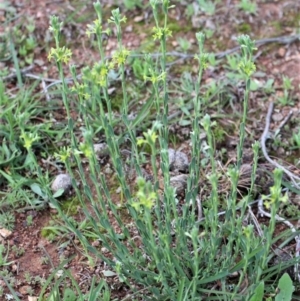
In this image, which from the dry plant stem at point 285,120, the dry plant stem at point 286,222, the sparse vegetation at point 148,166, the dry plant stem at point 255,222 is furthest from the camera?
the dry plant stem at point 285,120

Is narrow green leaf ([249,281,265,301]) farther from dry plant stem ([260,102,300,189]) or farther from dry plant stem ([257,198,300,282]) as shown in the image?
dry plant stem ([260,102,300,189])

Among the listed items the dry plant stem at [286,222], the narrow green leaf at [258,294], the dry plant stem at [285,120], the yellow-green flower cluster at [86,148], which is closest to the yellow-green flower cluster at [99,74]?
the yellow-green flower cluster at [86,148]

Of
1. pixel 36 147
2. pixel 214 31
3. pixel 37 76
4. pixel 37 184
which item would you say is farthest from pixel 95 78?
pixel 214 31

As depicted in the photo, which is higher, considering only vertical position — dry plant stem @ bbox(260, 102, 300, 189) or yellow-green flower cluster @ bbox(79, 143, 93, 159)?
yellow-green flower cluster @ bbox(79, 143, 93, 159)

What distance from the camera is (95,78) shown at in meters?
1.64

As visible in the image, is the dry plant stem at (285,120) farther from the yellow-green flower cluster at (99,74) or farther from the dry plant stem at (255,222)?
the yellow-green flower cluster at (99,74)

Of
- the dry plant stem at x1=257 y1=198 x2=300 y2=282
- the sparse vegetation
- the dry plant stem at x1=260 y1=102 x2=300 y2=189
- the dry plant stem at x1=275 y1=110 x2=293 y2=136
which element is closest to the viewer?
the sparse vegetation

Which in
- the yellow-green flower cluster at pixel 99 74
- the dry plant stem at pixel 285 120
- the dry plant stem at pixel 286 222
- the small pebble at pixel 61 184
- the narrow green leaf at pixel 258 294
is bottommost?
the dry plant stem at pixel 286 222

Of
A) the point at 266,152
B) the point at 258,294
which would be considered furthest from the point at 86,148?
the point at 266,152

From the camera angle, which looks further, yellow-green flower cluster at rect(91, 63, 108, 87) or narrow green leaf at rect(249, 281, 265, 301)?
narrow green leaf at rect(249, 281, 265, 301)

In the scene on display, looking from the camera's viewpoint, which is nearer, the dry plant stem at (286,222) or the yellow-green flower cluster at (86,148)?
the yellow-green flower cluster at (86,148)

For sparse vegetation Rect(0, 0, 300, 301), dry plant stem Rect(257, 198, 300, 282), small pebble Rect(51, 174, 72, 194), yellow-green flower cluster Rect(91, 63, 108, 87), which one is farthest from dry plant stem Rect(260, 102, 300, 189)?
yellow-green flower cluster Rect(91, 63, 108, 87)

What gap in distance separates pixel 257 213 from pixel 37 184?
0.94 m

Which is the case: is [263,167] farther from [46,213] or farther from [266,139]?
[46,213]
